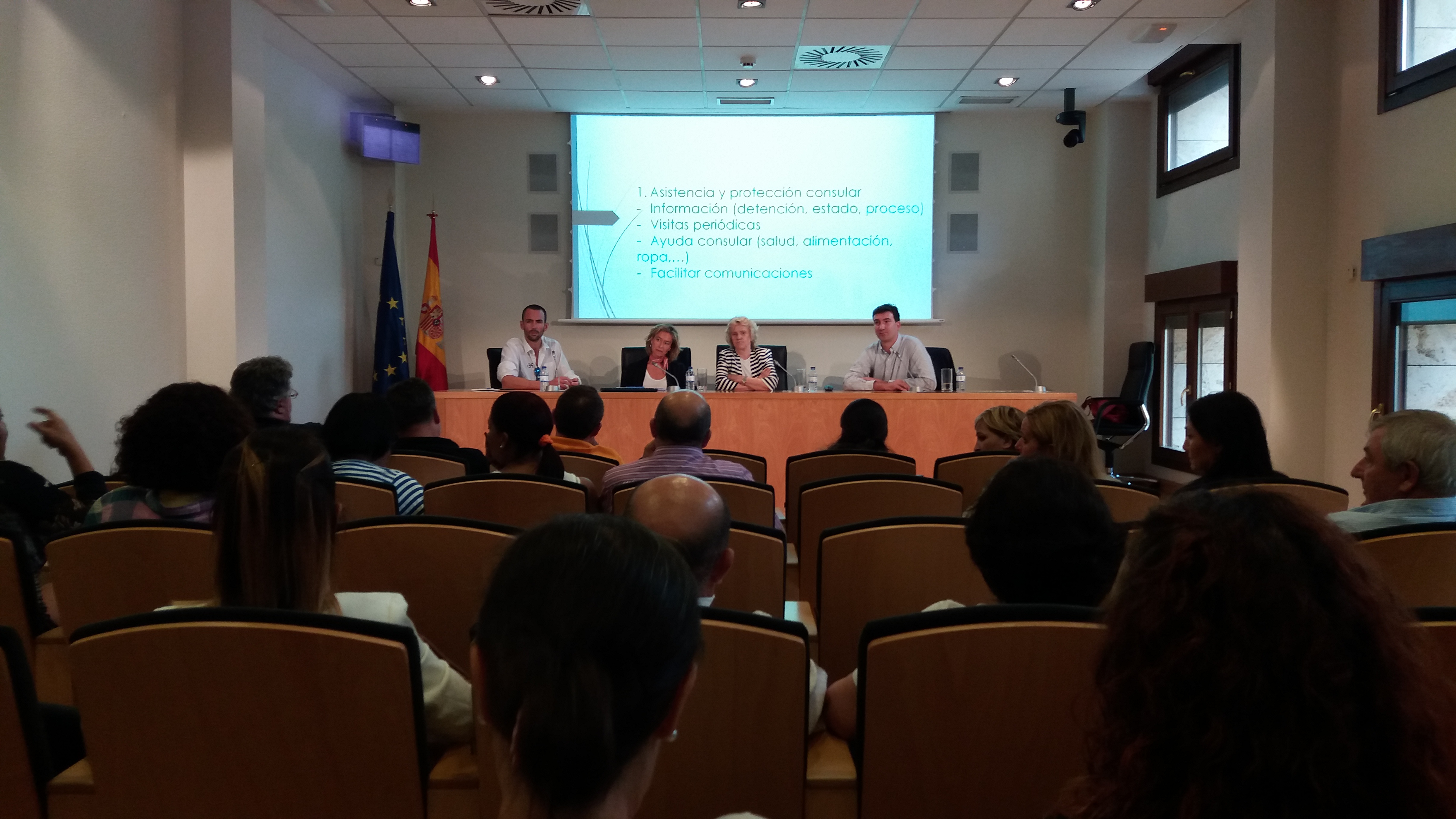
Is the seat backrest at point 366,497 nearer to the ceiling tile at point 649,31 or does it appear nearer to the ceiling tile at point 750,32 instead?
the ceiling tile at point 649,31

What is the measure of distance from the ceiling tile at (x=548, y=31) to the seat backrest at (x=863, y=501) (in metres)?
4.44

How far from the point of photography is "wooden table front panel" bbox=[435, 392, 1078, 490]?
654 cm

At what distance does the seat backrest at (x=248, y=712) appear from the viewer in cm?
127

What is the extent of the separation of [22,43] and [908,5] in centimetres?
478

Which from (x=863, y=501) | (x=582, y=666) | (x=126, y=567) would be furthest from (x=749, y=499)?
(x=582, y=666)

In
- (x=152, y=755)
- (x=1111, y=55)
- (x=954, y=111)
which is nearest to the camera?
(x=152, y=755)

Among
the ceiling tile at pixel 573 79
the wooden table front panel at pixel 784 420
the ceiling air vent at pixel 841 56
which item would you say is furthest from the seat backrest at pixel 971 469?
the ceiling tile at pixel 573 79

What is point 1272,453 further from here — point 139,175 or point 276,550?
point 139,175

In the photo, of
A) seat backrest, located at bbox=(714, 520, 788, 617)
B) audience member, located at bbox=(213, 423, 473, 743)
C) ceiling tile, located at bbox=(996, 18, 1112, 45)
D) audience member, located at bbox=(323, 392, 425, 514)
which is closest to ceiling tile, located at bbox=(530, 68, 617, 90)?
ceiling tile, located at bbox=(996, 18, 1112, 45)

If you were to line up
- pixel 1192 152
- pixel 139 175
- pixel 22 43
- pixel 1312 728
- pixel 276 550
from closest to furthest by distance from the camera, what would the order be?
1. pixel 1312 728
2. pixel 276 550
3. pixel 22 43
4. pixel 139 175
5. pixel 1192 152

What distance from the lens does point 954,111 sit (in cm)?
880

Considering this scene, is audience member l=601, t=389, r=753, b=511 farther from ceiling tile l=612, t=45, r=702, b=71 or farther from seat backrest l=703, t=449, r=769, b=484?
ceiling tile l=612, t=45, r=702, b=71

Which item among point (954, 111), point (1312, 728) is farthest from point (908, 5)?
point (1312, 728)

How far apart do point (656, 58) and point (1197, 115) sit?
14.5 ft
